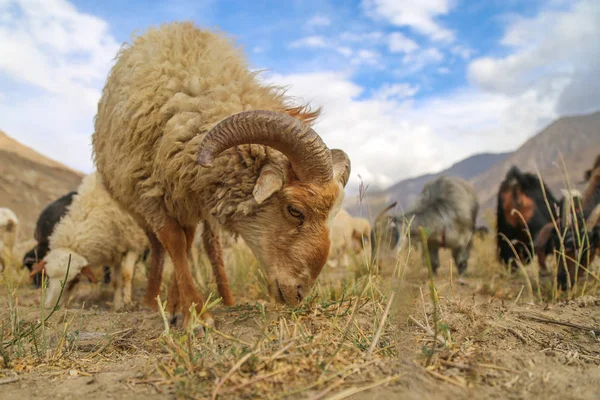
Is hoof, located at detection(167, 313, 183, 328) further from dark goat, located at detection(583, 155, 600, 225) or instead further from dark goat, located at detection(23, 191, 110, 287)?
dark goat, located at detection(583, 155, 600, 225)

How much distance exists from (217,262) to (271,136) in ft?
8.76

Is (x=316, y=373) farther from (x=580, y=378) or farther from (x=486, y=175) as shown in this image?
(x=486, y=175)

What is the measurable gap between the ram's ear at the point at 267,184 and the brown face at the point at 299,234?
0.10 metres

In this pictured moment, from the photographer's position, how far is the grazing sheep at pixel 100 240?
7137 millimetres

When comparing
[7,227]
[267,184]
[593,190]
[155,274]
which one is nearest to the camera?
[267,184]

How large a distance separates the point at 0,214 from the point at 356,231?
9.38m

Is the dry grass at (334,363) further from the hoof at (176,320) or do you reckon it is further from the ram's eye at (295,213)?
the hoof at (176,320)

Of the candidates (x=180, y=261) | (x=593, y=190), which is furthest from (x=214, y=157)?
(x=593, y=190)

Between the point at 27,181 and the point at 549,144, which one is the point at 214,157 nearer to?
the point at 27,181

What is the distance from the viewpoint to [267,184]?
11.2 feet

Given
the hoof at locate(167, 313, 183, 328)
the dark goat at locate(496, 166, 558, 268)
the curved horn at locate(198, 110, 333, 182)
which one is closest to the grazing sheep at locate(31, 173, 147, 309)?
the hoof at locate(167, 313, 183, 328)

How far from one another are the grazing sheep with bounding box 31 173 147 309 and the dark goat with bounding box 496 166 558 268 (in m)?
7.24

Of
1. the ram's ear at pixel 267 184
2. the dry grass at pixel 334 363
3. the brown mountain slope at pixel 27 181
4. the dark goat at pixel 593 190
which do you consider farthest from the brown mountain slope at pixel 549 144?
the dry grass at pixel 334 363

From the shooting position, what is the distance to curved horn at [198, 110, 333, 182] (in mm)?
3248
